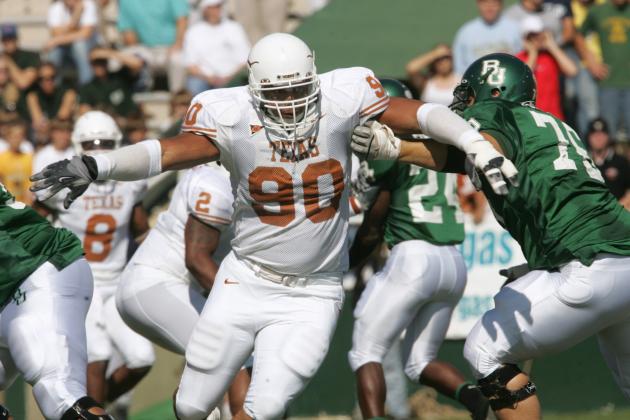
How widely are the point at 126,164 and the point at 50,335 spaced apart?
0.98 m

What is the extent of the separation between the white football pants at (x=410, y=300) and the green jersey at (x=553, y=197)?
1622 mm

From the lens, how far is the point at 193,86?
452 inches

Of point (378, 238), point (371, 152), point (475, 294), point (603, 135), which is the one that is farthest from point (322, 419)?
point (371, 152)

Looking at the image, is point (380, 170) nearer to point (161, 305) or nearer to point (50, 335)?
point (161, 305)

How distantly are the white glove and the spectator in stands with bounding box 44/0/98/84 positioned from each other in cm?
672

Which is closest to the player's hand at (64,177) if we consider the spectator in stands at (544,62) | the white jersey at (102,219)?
the white jersey at (102,219)

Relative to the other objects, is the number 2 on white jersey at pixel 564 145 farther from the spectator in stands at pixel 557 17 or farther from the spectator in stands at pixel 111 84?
the spectator in stands at pixel 111 84

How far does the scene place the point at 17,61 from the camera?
11.9 m

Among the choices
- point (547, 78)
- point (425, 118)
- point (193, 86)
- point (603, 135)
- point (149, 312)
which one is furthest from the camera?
point (193, 86)

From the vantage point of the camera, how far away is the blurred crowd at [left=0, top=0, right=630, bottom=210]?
10.6 meters

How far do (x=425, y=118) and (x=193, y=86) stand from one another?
6.27 meters

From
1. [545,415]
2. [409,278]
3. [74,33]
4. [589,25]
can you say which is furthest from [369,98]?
[74,33]

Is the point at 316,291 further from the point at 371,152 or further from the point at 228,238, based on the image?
the point at 228,238

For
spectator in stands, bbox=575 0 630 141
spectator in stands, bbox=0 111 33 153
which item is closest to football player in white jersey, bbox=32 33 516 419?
spectator in stands, bbox=575 0 630 141
